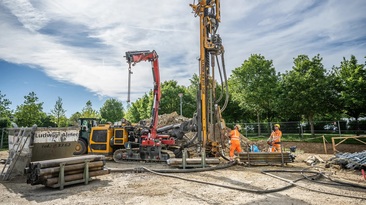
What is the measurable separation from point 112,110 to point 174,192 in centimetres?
6475

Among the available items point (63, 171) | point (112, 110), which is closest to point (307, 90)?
point (63, 171)

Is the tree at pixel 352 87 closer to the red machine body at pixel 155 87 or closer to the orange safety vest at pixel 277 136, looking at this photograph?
the orange safety vest at pixel 277 136

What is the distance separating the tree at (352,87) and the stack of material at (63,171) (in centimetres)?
2302

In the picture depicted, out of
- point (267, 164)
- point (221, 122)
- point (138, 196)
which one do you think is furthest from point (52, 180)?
point (267, 164)

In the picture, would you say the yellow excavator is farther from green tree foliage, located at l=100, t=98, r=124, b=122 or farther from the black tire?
green tree foliage, located at l=100, t=98, r=124, b=122

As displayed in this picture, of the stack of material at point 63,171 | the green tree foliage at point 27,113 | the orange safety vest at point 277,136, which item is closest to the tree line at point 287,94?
the green tree foliage at point 27,113

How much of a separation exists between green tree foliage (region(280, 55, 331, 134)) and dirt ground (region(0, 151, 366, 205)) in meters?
16.9

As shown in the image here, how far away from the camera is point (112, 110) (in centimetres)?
6800

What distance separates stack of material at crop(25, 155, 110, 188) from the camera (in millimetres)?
6550

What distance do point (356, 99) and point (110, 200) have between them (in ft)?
78.5

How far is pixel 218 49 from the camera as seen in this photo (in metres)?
11.2

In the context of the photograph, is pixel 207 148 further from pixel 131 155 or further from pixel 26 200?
pixel 26 200

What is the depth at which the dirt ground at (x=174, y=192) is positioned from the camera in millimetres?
5578

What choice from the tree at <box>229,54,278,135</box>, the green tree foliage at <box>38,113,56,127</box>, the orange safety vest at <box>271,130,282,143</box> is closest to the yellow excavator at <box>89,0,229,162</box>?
the orange safety vest at <box>271,130,282,143</box>
